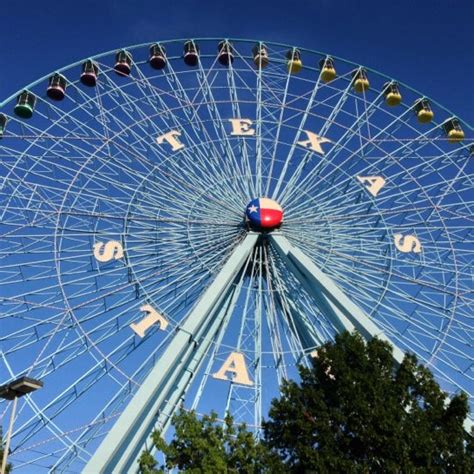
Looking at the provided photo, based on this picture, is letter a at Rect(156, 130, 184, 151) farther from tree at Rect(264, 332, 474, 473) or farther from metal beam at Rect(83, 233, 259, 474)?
tree at Rect(264, 332, 474, 473)

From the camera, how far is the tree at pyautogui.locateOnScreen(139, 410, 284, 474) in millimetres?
12509

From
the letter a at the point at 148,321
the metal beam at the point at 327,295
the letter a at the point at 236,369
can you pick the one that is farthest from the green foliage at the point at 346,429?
the letter a at the point at 148,321

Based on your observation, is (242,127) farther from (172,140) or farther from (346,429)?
(346,429)

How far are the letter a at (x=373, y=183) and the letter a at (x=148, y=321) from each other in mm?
8855

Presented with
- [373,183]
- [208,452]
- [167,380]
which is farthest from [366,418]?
[373,183]

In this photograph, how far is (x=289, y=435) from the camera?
12.5 m

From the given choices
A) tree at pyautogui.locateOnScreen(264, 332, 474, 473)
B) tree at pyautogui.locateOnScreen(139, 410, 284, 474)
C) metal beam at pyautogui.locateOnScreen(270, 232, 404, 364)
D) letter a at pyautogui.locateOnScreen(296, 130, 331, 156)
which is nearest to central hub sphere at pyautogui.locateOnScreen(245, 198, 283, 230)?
metal beam at pyautogui.locateOnScreen(270, 232, 404, 364)

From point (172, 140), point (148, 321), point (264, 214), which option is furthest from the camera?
point (172, 140)

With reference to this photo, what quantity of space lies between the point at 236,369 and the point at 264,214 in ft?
17.0

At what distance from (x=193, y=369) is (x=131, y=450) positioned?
3917mm

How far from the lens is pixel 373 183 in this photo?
2255cm

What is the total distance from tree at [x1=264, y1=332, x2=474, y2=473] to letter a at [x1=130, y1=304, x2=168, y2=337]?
235 inches

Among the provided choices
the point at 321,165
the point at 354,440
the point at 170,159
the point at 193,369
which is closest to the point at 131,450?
the point at 193,369

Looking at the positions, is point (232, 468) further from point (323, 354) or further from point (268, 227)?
point (268, 227)
